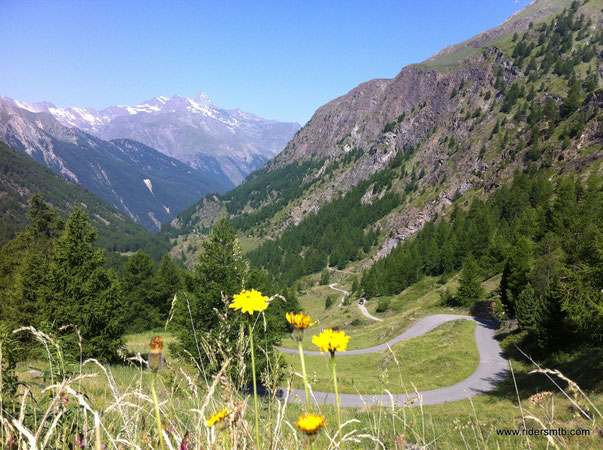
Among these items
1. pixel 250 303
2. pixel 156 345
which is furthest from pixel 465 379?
pixel 156 345

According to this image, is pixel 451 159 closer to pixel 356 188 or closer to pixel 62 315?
pixel 356 188

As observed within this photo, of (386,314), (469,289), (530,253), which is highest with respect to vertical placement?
(530,253)

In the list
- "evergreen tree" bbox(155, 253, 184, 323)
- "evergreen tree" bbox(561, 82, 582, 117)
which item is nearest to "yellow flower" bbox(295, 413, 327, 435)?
"evergreen tree" bbox(155, 253, 184, 323)

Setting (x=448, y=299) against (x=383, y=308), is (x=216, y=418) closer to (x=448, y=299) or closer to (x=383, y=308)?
(x=448, y=299)

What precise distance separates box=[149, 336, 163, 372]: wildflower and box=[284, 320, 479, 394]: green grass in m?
23.6

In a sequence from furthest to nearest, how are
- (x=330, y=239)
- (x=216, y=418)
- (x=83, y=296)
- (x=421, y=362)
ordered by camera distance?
(x=330, y=239), (x=421, y=362), (x=83, y=296), (x=216, y=418)

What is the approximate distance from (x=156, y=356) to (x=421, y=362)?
33266mm

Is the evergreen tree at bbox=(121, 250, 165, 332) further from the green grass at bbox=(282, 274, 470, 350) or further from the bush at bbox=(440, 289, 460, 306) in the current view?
the bush at bbox=(440, 289, 460, 306)

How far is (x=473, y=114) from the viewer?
155375 mm

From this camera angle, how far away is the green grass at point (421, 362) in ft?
85.7

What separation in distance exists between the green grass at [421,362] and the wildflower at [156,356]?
23.6m

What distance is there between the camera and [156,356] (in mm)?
1584

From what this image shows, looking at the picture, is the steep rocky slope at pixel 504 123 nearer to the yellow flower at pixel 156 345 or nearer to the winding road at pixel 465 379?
the winding road at pixel 465 379

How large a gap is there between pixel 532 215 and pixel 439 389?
4969 cm
